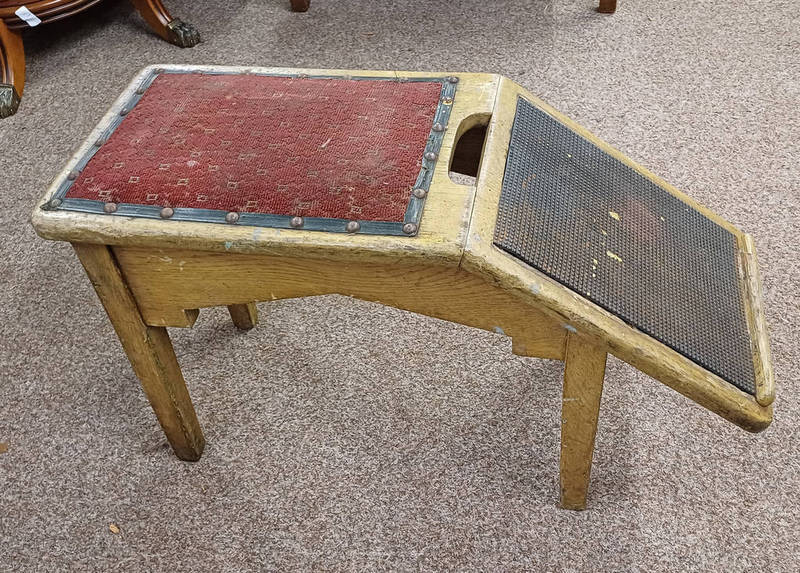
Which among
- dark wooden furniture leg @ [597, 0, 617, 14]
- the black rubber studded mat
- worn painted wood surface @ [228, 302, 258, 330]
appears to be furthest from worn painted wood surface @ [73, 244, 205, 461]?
dark wooden furniture leg @ [597, 0, 617, 14]

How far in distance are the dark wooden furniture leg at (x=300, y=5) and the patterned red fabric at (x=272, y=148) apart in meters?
1.33

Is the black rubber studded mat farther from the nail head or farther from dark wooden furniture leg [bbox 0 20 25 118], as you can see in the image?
dark wooden furniture leg [bbox 0 20 25 118]

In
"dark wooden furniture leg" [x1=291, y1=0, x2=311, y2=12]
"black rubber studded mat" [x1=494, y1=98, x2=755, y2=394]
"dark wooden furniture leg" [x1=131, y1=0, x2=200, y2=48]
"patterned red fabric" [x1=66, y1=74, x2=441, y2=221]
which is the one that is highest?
"patterned red fabric" [x1=66, y1=74, x2=441, y2=221]

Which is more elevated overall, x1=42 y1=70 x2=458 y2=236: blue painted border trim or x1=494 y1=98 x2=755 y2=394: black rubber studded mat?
x1=42 y1=70 x2=458 y2=236: blue painted border trim

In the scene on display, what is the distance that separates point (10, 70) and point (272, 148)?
1.43m

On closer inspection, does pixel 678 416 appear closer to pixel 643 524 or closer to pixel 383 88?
pixel 643 524

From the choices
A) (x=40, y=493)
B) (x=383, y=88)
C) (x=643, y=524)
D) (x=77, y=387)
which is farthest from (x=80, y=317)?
(x=643, y=524)

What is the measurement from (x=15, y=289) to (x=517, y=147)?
1.11 meters

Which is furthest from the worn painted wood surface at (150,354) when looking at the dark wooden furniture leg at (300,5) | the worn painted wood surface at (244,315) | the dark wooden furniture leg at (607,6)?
the dark wooden furniture leg at (607,6)

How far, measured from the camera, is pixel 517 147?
3.37 feet

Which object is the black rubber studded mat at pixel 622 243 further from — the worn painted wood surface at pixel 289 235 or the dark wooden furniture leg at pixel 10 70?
the dark wooden furniture leg at pixel 10 70

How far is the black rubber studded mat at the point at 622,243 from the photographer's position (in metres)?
0.92

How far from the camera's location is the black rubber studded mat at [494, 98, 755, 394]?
92 cm

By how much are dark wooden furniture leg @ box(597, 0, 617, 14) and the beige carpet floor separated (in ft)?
1.84
